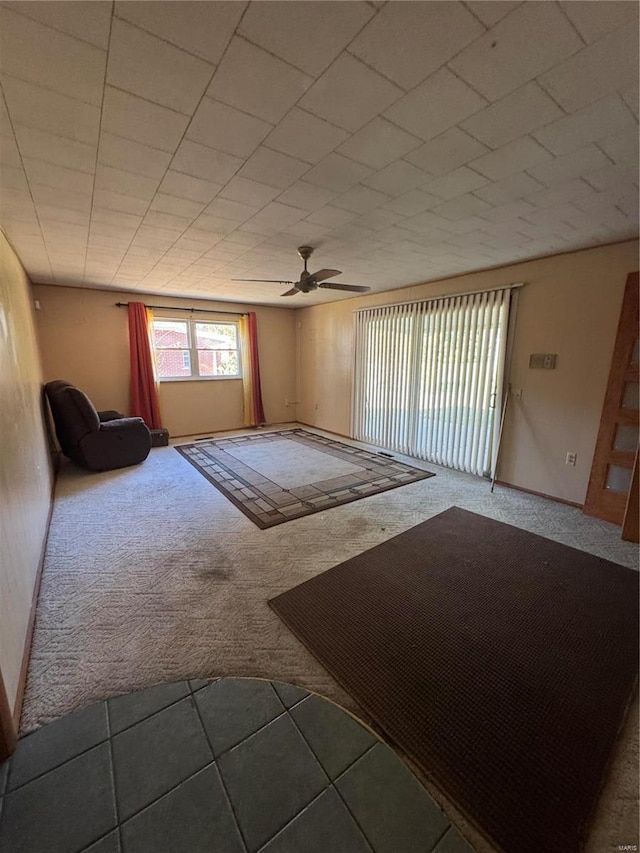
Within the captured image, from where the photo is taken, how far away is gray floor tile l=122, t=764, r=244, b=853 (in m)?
0.96

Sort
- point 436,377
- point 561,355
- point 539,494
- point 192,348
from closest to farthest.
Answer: point 561,355 → point 539,494 → point 436,377 → point 192,348

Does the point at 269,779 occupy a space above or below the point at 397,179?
below

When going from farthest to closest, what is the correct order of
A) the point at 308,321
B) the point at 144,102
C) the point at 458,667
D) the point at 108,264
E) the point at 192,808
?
the point at 308,321 < the point at 108,264 < the point at 458,667 < the point at 144,102 < the point at 192,808

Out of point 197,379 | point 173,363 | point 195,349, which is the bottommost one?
point 197,379

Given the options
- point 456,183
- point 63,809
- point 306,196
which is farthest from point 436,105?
point 63,809

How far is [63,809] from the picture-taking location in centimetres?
104

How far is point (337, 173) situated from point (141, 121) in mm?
900

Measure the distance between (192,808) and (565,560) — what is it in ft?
8.20

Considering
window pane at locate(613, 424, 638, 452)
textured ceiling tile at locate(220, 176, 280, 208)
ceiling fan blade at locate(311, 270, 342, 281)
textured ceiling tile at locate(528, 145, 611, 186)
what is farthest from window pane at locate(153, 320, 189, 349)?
window pane at locate(613, 424, 638, 452)

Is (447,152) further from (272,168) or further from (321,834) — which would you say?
A: (321,834)

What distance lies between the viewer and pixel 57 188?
190 centimetres

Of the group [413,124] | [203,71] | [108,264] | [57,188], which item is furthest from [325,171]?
[108,264]

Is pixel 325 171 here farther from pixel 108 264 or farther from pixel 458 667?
pixel 108 264

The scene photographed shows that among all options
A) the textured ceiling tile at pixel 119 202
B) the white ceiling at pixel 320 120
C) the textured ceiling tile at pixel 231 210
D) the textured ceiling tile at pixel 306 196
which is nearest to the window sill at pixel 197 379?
the white ceiling at pixel 320 120
